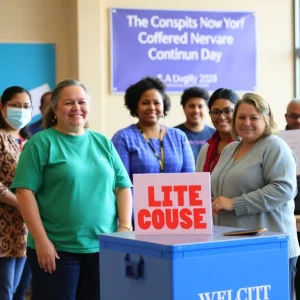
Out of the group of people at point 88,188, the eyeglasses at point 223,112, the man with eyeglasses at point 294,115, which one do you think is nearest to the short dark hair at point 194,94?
the man with eyeglasses at point 294,115

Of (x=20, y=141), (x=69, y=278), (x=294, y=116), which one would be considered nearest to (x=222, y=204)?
(x=69, y=278)

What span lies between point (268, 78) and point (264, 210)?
4186 mm

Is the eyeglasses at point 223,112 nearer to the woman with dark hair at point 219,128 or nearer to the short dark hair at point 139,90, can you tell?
the woman with dark hair at point 219,128

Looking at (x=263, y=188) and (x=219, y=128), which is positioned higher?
(x=219, y=128)

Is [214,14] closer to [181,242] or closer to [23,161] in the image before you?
[23,161]

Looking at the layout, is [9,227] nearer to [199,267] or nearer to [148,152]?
[148,152]

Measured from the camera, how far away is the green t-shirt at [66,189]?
286cm

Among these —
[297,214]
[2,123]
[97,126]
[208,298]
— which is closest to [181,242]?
[208,298]

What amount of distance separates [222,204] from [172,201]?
2.81 feet

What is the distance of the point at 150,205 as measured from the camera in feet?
6.83

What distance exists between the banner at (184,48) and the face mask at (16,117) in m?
2.54

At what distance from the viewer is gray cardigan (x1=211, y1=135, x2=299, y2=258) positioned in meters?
2.91

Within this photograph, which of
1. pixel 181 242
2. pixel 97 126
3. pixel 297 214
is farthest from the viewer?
pixel 97 126

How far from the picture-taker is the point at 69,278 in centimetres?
285
